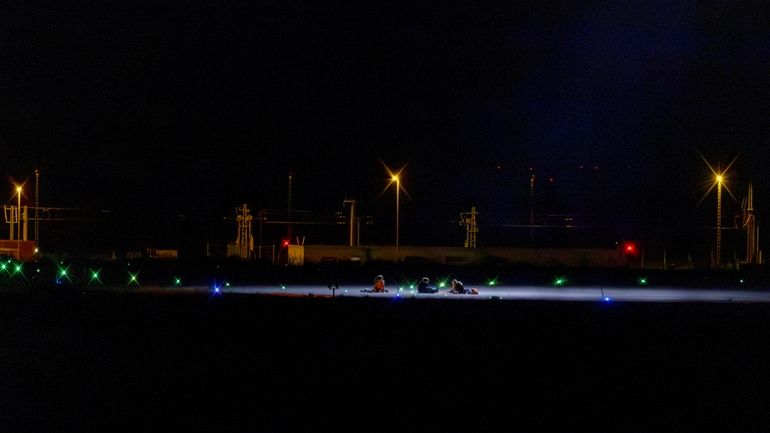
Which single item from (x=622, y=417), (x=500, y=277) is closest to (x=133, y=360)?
(x=622, y=417)

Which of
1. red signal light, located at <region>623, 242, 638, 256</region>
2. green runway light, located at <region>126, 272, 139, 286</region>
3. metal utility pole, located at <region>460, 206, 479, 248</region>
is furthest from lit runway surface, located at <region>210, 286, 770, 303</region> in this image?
metal utility pole, located at <region>460, 206, 479, 248</region>

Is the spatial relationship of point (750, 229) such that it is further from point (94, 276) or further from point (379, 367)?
point (379, 367)

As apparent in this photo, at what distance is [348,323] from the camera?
16531mm

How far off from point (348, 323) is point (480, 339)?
289 centimetres

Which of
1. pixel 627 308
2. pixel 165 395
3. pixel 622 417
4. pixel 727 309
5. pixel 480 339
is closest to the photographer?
pixel 622 417

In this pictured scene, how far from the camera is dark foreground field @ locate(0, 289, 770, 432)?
9945mm

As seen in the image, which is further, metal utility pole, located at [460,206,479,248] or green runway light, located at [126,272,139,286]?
metal utility pole, located at [460,206,479,248]

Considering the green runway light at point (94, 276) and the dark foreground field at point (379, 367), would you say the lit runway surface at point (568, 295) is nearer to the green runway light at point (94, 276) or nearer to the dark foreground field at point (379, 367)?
the dark foreground field at point (379, 367)

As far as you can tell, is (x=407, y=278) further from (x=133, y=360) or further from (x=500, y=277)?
(x=133, y=360)

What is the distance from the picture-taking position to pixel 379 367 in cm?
1273

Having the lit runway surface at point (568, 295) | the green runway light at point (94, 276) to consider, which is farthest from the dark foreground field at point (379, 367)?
the green runway light at point (94, 276)

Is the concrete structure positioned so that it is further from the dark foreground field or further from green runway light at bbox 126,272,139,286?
the dark foreground field

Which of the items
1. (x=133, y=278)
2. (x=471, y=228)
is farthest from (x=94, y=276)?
(x=471, y=228)

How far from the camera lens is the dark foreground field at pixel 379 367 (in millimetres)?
9945
